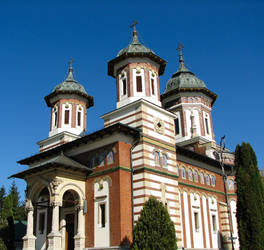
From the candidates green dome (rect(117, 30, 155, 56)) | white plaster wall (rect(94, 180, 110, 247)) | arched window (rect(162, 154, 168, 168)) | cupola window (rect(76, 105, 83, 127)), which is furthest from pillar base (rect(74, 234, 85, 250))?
green dome (rect(117, 30, 155, 56))

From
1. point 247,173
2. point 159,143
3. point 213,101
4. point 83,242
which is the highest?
point 213,101

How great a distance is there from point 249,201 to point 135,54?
13.4m

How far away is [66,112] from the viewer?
3169cm

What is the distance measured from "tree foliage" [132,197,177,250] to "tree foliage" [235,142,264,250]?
775cm

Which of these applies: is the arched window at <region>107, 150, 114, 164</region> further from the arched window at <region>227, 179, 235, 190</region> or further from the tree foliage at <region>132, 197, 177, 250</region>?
the arched window at <region>227, 179, 235, 190</region>

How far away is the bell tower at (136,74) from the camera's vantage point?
82.3ft

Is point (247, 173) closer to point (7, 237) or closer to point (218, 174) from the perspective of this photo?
point (218, 174)

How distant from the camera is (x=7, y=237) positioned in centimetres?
2973

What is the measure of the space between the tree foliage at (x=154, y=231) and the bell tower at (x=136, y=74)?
30.9 ft

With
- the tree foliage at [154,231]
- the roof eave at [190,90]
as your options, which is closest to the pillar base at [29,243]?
the tree foliage at [154,231]

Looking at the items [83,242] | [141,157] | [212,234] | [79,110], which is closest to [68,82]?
[79,110]

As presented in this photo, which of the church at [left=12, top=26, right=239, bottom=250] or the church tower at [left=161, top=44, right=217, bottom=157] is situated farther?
the church tower at [left=161, top=44, right=217, bottom=157]

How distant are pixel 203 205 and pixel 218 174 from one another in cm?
490

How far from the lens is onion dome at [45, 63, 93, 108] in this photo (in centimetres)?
3197
